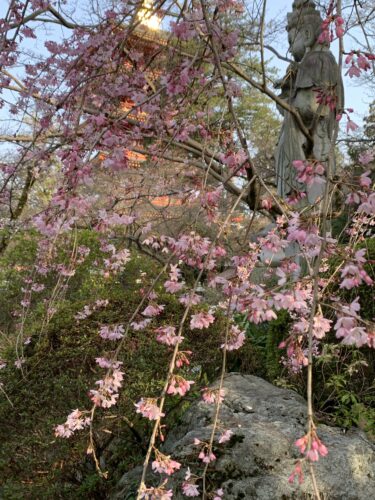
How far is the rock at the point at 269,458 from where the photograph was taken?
6.19ft

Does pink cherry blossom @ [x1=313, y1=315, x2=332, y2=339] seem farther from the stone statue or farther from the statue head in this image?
the statue head

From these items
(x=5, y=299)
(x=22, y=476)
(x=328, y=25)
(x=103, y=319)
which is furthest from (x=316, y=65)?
(x=5, y=299)

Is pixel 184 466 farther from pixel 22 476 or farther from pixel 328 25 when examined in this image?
pixel 328 25

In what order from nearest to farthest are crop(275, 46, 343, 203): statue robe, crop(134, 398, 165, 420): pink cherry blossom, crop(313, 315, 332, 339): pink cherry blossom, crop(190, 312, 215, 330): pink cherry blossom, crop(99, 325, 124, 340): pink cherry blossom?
crop(134, 398, 165, 420): pink cherry blossom < crop(313, 315, 332, 339): pink cherry blossom < crop(190, 312, 215, 330): pink cherry blossom < crop(99, 325, 124, 340): pink cherry blossom < crop(275, 46, 343, 203): statue robe

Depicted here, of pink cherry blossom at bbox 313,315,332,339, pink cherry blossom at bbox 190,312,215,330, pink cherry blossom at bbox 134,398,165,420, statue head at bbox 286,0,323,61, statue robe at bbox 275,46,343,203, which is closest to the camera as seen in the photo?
pink cherry blossom at bbox 134,398,165,420

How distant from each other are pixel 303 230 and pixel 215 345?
205 centimetres

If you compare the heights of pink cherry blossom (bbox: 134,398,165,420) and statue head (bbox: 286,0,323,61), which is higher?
statue head (bbox: 286,0,323,61)

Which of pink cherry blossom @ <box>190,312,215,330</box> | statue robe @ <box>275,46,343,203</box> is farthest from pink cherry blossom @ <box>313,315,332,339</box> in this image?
statue robe @ <box>275,46,343,203</box>

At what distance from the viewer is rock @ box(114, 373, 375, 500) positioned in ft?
6.19

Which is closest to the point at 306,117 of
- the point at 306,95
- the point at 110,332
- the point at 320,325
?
the point at 306,95

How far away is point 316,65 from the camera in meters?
4.86

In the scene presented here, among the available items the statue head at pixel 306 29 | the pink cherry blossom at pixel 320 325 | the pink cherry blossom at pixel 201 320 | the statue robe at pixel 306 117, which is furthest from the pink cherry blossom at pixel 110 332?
the statue head at pixel 306 29

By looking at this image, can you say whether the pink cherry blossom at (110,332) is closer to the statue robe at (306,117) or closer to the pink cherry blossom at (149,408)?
the pink cherry blossom at (149,408)

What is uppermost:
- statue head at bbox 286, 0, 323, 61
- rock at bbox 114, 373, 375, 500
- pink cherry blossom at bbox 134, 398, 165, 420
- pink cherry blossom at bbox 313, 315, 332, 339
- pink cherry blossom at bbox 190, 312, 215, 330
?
statue head at bbox 286, 0, 323, 61
